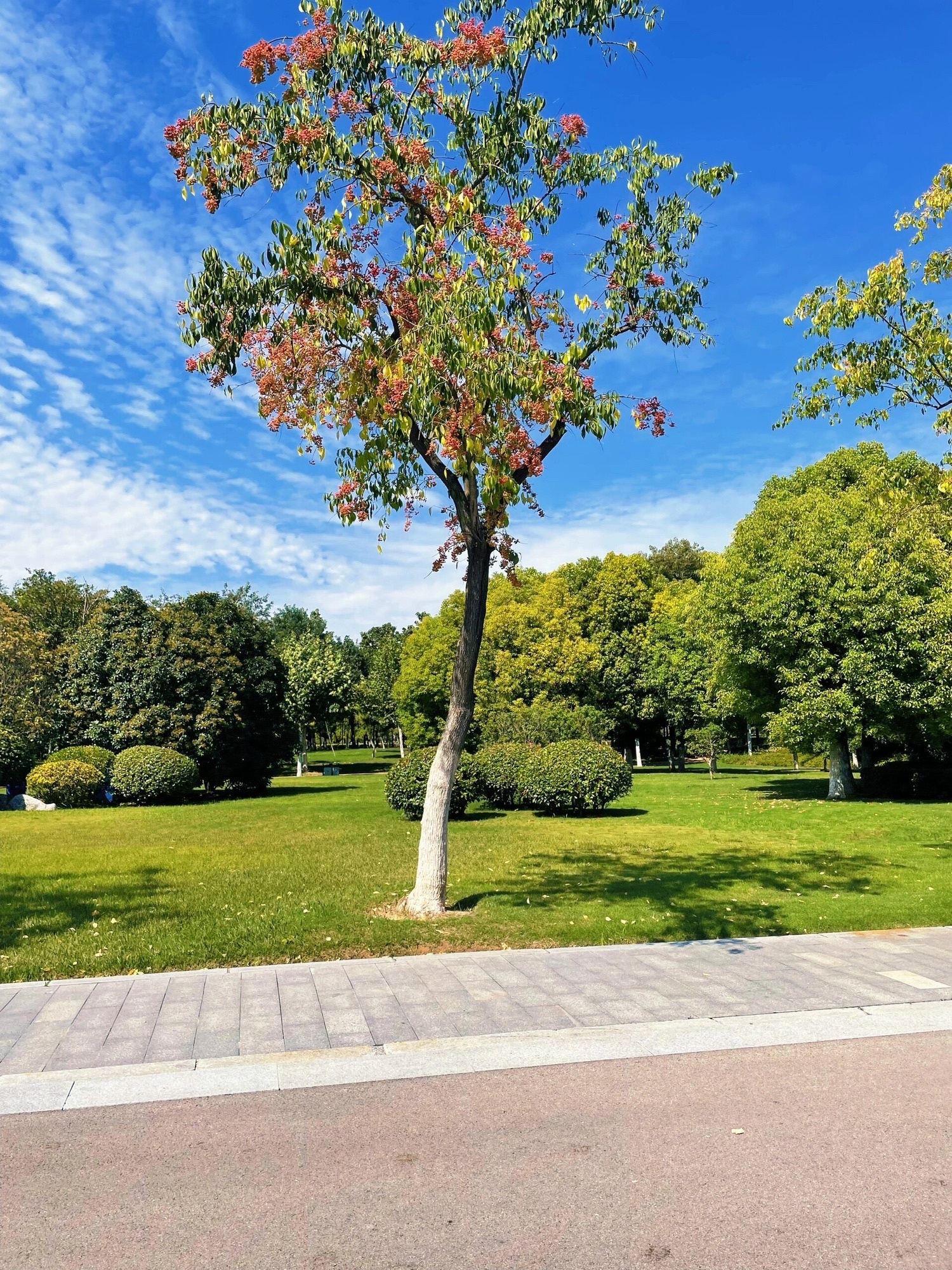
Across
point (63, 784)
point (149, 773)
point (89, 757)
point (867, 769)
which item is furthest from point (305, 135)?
point (867, 769)

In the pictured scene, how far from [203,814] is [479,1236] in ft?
74.7

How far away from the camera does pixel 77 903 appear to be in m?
10.5

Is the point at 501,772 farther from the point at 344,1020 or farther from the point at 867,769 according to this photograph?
the point at 344,1020

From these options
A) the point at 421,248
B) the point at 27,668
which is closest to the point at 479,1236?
the point at 421,248

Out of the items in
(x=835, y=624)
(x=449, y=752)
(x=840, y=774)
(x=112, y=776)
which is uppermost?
(x=835, y=624)

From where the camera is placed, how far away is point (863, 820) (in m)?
20.4

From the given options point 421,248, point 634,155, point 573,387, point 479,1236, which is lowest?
point 479,1236

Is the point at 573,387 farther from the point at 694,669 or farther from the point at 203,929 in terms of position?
the point at 694,669

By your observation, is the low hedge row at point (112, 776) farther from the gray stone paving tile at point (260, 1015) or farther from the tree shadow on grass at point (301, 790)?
the gray stone paving tile at point (260, 1015)

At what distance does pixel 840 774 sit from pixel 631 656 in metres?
21.9

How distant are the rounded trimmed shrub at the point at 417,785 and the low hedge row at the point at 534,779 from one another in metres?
0.02

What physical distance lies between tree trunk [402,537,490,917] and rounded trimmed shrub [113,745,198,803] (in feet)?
67.1

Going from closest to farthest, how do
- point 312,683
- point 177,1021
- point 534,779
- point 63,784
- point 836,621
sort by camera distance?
point 177,1021 < point 534,779 < point 836,621 < point 63,784 < point 312,683

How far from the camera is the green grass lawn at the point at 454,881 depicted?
8.43 m
